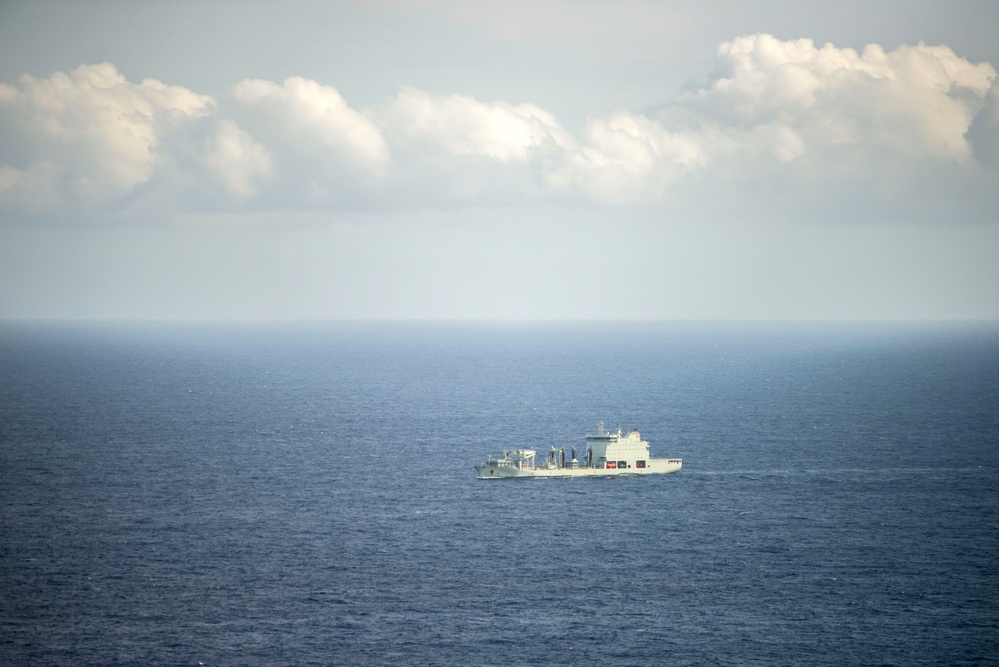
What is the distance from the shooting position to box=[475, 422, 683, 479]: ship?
17412cm

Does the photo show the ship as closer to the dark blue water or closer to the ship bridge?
the ship bridge

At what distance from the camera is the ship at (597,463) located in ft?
571

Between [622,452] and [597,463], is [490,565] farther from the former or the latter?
[622,452]

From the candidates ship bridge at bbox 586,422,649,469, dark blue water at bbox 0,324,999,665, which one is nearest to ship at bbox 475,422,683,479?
ship bridge at bbox 586,422,649,469

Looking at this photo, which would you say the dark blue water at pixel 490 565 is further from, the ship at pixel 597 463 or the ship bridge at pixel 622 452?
the ship bridge at pixel 622 452

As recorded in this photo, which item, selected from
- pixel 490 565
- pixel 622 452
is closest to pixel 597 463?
pixel 622 452

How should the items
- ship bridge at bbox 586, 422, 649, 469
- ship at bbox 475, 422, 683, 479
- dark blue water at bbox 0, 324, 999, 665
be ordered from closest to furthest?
dark blue water at bbox 0, 324, 999, 665 → ship at bbox 475, 422, 683, 479 → ship bridge at bbox 586, 422, 649, 469

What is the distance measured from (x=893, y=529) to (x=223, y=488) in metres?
97.5

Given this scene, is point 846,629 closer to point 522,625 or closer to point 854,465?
point 522,625

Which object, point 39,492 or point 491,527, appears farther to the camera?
point 39,492

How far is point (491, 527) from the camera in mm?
137625

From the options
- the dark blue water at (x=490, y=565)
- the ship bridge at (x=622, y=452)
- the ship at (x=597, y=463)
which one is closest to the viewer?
the dark blue water at (x=490, y=565)

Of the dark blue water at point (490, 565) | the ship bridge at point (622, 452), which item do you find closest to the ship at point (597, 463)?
the ship bridge at point (622, 452)

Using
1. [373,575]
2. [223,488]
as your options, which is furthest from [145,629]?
[223,488]
